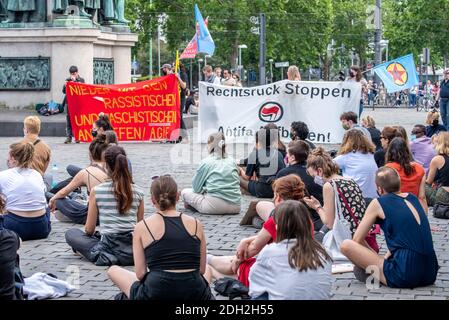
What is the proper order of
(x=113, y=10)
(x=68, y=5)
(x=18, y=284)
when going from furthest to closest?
(x=113, y=10) → (x=68, y=5) → (x=18, y=284)

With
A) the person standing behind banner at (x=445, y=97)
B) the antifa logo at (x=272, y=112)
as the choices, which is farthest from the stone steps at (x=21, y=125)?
the person standing behind banner at (x=445, y=97)

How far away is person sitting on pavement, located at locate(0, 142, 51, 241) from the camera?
10.7 m

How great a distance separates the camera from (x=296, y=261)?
6.80 meters

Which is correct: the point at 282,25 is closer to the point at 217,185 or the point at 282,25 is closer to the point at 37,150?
the point at 217,185

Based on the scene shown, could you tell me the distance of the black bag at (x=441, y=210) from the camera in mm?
12719

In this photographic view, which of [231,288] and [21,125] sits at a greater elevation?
[21,125]

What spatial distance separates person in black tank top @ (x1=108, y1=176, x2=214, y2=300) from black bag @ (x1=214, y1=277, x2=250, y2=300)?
48cm

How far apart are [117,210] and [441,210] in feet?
16.0

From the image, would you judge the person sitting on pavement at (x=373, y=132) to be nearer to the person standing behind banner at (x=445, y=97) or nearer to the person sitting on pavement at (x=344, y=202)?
the person sitting on pavement at (x=344, y=202)

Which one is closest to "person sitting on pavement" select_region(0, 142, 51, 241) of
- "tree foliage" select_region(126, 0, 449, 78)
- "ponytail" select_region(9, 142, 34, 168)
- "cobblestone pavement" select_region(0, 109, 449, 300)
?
"ponytail" select_region(9, 142, 34, 168)

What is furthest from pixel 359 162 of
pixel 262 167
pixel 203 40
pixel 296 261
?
pixel 203 40

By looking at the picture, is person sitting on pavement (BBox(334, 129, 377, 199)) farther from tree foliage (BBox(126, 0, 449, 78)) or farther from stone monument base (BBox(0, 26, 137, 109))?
tree foliage (BBox(126, 0, 449, 78))

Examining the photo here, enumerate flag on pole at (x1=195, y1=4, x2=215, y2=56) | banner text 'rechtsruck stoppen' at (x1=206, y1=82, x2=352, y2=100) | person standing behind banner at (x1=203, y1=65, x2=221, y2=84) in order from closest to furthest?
banner text 'rechtsruck stoppen' at (x1=206, y1=82, x2=352, y2=100), person standing behind banner at (x1=203, y1=65, x2=221, y2=84), flag on pole at (x1=195, y1=4, x2=215, y2=56)

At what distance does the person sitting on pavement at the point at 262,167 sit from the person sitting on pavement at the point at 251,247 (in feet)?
16.1
